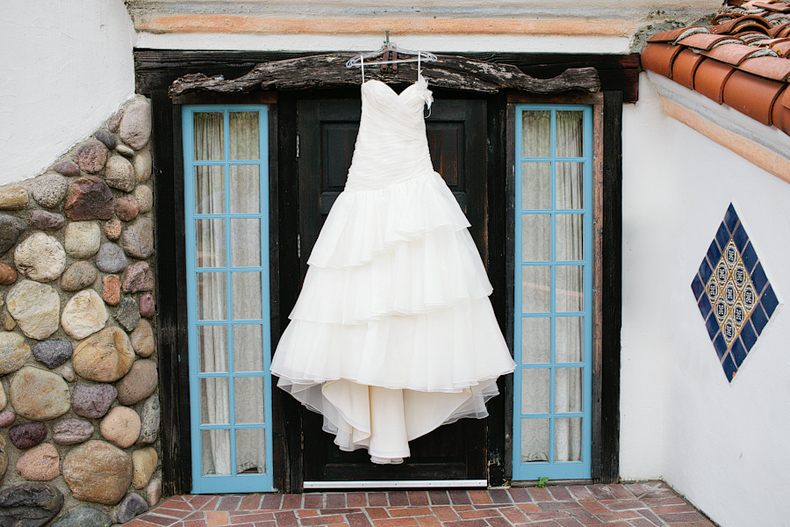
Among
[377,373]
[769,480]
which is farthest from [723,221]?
[377,373]

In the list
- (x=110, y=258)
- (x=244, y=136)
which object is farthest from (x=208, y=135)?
(x=110, y=258)

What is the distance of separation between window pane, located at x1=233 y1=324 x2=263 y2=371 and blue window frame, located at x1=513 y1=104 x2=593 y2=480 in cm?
162

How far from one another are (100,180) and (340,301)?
148cm

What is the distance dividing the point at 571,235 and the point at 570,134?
64 centimetres

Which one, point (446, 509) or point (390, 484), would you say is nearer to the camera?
point (446, 509)

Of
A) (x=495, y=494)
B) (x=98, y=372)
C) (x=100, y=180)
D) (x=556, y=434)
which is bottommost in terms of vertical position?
(x=495, y=494)

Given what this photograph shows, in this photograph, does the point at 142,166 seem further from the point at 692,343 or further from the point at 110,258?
the point at 692,343

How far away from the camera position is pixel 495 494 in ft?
11.8

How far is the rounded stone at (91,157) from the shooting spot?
122 inches

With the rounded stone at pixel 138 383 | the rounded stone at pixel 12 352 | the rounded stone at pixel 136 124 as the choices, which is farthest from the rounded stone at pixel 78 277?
the rounded stone at pixel 136 124

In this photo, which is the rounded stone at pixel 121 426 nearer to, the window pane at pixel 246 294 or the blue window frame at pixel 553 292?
the window pane at pixel 246 294

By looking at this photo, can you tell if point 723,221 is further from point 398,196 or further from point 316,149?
point 316,149

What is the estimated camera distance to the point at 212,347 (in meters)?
3.61

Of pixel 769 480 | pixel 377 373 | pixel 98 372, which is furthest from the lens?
pixel 98 372
